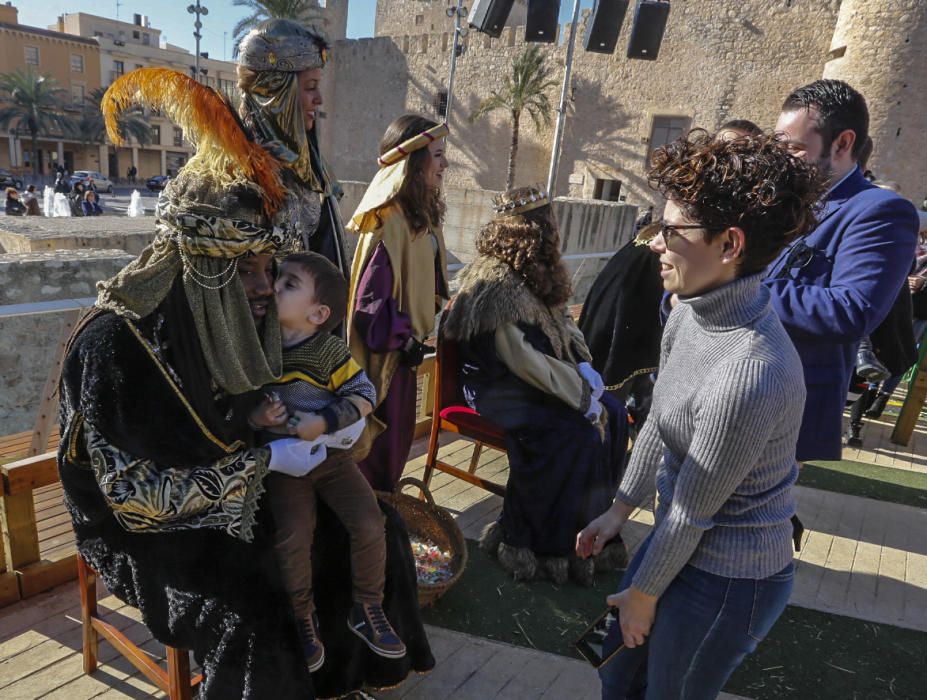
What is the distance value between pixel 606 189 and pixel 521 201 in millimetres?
25267

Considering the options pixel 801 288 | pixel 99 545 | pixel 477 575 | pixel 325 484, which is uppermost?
pixel 801 288

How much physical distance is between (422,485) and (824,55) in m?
24.7

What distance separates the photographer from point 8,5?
137 ft

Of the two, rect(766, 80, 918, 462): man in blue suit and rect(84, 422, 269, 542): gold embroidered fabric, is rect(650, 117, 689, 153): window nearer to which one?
rect(766, 80, 918, 462): man in blue suit

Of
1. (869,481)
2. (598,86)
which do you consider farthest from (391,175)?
(598,86)

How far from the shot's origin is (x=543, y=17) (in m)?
8.35

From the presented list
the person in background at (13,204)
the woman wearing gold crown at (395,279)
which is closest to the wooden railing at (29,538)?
the woman wearing gold crown at (395,279)

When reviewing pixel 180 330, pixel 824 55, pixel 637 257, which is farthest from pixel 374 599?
pixel 824 55

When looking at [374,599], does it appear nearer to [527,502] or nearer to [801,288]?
[527,502]

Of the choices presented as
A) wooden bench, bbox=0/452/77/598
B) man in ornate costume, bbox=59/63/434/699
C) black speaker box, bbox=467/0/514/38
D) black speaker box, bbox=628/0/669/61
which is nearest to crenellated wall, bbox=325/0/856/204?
black speaker box, bbox=628/0/669/61

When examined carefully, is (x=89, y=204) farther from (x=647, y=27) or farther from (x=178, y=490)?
(x=178, y=490)

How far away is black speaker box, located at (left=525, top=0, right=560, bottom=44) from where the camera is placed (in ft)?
27.2

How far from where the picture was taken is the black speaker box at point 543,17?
8.29m

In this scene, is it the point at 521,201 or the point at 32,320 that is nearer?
the point at 32,320
